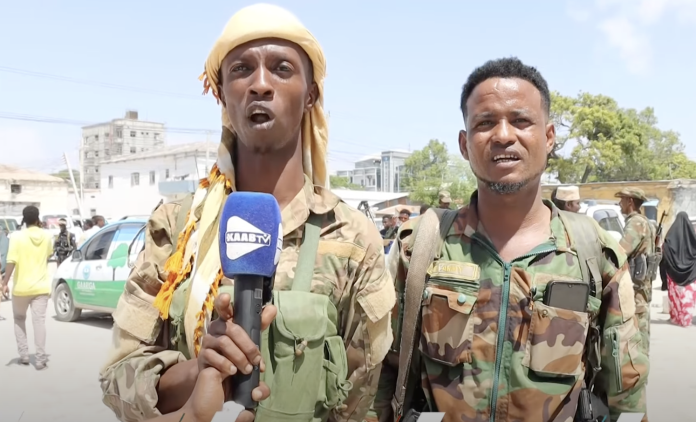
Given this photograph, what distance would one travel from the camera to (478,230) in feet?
7.54

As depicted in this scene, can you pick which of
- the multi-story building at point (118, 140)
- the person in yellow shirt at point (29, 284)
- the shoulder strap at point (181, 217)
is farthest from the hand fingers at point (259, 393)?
the multi-story building at point (118, 140)

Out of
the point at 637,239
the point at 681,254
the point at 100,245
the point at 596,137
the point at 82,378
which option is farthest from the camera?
the point at 596,137

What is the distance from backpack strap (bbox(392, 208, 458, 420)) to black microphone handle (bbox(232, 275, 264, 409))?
1.05m

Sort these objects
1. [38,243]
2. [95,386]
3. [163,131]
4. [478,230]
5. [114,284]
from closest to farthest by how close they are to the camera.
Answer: [478,230]
[95,386]
[38,243]
[114,284]
[163,131]

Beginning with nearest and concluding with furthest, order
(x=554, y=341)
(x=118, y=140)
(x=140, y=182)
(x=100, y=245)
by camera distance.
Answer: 1. (x=554, y=341)
2. (x=100, y=245)
3. (x=140, y=182)
4. (x=118, y=140)

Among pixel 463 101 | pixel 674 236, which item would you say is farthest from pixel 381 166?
pixel 463 101

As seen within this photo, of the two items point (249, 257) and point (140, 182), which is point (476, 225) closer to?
point (249, 257)

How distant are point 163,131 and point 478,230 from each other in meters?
107

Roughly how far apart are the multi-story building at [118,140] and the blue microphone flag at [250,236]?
336 ft

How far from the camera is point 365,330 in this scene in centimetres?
185

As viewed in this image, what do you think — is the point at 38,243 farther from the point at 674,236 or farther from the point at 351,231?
→ the point at 674,236

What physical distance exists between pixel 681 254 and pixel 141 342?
9.84 m

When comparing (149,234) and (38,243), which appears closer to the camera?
(149,234)

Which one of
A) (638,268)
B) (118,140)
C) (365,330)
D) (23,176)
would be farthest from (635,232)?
(118,140)
